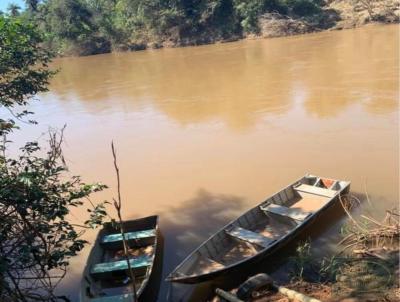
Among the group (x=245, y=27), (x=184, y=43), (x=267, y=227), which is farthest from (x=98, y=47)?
(x=267, y=227)

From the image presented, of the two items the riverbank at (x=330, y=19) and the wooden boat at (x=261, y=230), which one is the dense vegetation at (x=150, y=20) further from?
the wooden boat at (x=261, y=230)

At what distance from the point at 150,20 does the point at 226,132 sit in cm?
2957

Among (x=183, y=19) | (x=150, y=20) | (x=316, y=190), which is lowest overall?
(x=316, y=190)

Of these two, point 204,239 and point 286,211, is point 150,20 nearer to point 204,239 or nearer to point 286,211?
point 204,239

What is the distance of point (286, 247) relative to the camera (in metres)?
6.64

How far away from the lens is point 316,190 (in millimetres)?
7883

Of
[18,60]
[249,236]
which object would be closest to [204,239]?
[249,236]

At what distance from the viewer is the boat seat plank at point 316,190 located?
762 cm

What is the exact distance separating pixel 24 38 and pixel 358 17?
30.8m

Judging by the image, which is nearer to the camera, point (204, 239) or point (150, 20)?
point (204, 239)

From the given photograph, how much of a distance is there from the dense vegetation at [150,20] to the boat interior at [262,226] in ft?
94.3

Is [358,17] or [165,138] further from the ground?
[358,17]

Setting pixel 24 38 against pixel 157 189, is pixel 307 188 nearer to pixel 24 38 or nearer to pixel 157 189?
pixel 157 189

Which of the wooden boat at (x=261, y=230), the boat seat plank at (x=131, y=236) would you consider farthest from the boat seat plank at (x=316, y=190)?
the boat seat plank at (x=131, y=236)
